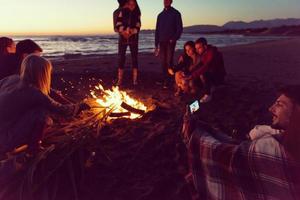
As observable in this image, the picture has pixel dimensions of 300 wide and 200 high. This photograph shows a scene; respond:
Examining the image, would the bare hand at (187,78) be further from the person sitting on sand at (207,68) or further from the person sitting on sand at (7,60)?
the person sitting on sand at (7,60)

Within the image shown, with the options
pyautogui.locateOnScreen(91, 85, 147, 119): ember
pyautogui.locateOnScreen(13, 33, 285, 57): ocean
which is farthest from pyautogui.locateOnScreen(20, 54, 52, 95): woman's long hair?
pyautogui.locateOnScreen(13, 33, 285, 57): ocean

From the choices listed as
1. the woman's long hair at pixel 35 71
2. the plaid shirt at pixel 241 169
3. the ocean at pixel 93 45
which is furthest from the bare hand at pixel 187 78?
the ocean at pixel 93 45

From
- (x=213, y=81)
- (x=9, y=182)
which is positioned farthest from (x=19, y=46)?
(x=213, y=81)

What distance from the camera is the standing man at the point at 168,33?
998cm

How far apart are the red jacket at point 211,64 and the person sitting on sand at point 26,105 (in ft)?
14.1

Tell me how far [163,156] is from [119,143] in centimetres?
79

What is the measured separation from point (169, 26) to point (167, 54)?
2.34 ft

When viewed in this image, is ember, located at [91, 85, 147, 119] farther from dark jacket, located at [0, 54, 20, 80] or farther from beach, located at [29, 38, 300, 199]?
dark jacket, located at [0, 54, 20, 80]

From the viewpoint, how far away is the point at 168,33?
9.96 metres

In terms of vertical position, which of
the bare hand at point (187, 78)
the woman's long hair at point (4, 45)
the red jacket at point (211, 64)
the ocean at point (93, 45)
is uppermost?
the woman's long hair at point (4, 45)

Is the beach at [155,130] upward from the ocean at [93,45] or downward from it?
upward

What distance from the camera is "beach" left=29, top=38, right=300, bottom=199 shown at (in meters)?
4.57

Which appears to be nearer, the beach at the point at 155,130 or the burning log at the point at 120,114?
the beach at the point at 155,130

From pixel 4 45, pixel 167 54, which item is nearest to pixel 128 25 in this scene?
pixel 167 54
